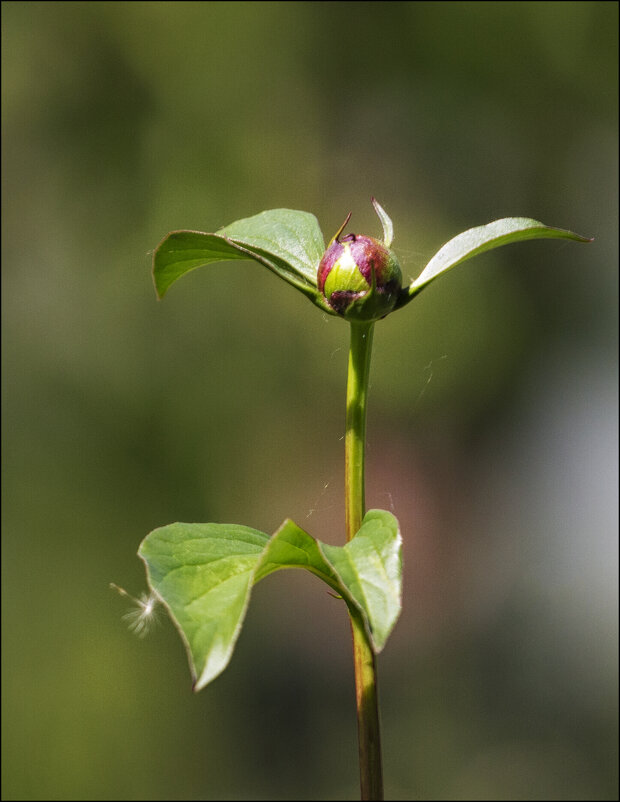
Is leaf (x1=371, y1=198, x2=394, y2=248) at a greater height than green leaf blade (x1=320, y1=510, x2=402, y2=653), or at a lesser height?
greater

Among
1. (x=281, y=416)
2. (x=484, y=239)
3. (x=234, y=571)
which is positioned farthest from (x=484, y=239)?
(x=281, y=416)

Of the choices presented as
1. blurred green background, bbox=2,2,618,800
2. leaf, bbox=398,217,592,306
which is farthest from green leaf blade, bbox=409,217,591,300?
blurred green background, bbox=2,2,618,800

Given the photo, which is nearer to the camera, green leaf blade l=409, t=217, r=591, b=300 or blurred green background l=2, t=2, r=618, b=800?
green leaf blade l=409, t=217, r=591, b=300

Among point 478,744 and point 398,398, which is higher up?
point 398,398

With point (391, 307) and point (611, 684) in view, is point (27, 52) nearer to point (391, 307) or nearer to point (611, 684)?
point (611, 684)

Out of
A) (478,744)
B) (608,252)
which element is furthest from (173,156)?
(478,744)

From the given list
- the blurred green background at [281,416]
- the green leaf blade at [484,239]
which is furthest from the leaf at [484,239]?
the blurred green background at [281,416]

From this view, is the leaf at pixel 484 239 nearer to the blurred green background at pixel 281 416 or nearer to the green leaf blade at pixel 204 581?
the green leaf blade at pixel 204 581

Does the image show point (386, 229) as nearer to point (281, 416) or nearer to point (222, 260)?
point (222, 260)

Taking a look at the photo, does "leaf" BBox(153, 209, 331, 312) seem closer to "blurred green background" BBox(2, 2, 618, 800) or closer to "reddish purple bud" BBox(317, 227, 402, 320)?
"reddish purple bud" BBox(317, 227, 402, 320)
